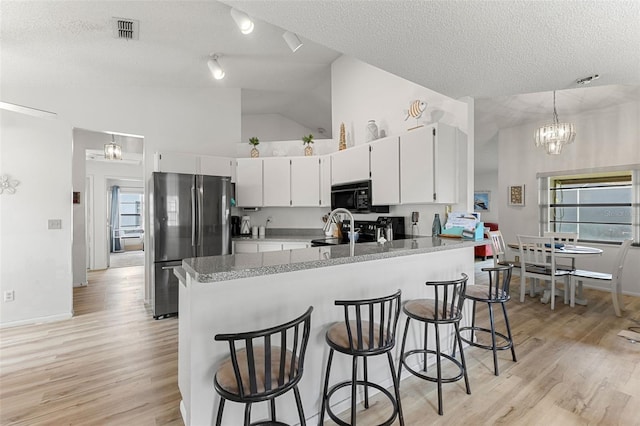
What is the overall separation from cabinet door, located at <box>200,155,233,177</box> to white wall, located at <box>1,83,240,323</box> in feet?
1.05

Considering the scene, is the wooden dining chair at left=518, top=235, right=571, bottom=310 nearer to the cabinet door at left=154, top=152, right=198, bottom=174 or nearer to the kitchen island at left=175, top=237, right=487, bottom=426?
the kitchen island at left=175, top=237, right=487, bottom=426

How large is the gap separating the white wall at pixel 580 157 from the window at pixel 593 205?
23cm

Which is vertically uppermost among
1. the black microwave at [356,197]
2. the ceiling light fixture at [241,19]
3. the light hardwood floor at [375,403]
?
the ceiling light fixture at [241,19]

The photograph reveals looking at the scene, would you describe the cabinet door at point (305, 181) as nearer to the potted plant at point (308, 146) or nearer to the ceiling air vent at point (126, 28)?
the potted plant at point (308, 146)

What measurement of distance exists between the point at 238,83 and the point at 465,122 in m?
3.45

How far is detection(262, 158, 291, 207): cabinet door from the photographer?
4539 mm

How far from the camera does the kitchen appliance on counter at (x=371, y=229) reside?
3.54m

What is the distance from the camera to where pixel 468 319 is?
9.32ft

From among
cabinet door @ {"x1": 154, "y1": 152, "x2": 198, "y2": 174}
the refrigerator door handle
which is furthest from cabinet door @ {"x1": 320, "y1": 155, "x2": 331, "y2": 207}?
cabinet door @ {"x1": 154, "y1": 152, "x2": 198, "y2": 174}

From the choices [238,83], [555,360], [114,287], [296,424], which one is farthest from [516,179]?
[114,287]

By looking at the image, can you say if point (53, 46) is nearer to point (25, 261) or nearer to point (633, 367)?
point (25, 261)

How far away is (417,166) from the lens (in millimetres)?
2986

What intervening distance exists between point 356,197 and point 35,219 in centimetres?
392

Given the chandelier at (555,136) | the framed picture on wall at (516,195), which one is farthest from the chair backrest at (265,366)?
the framed picture on wall at (516,195)
